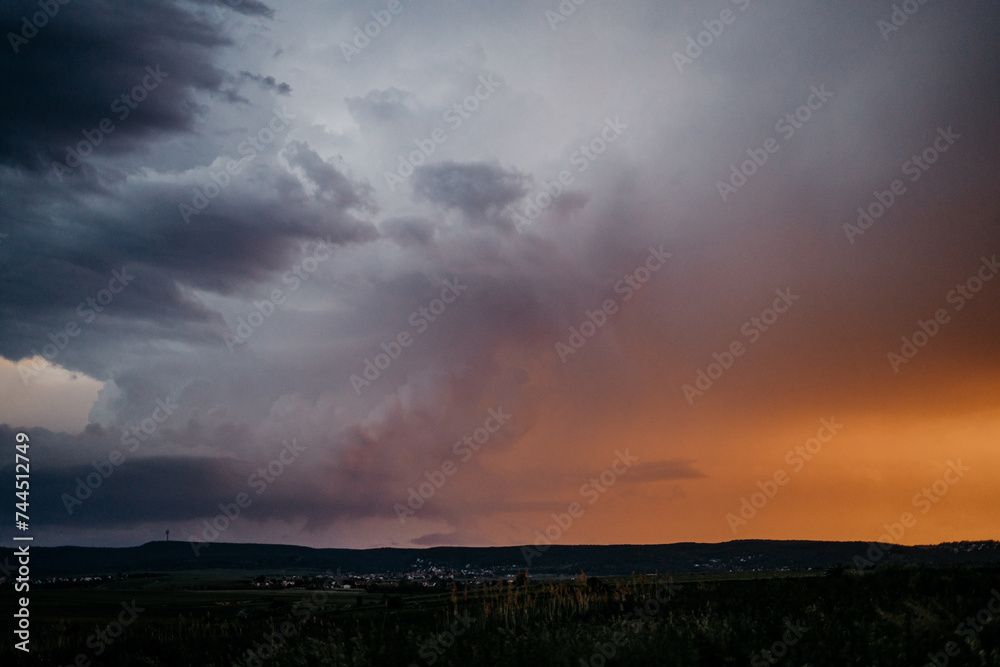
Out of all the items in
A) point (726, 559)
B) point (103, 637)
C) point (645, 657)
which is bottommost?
point (726, 559)

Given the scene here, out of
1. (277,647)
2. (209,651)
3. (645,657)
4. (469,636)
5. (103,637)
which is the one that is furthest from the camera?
(103,637)

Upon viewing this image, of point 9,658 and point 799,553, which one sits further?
point 799,553

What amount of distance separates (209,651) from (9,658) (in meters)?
7.71

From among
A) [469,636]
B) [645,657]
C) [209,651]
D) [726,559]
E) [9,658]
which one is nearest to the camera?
[645,657]

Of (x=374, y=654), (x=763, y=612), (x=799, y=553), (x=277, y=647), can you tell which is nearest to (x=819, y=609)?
(x=763, y=612)

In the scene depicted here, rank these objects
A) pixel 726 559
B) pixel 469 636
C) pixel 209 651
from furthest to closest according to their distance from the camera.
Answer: pixel 726 559, pixel 209 651, pixel 469 636

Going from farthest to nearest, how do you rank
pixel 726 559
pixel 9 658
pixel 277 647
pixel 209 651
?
pixel 726 559 → pixel 9 658 → pixel 209 651 → pixel 277 647

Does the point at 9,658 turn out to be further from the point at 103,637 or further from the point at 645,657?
the point at 645,657

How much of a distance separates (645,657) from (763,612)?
911 cm

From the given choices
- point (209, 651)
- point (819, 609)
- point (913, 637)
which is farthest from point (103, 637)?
point (913, 637)

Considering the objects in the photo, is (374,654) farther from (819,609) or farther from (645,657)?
(819,609)

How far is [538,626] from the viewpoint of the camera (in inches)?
856

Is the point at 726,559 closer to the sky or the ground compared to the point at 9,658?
closer to the ground

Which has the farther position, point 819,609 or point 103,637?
point 103,637
